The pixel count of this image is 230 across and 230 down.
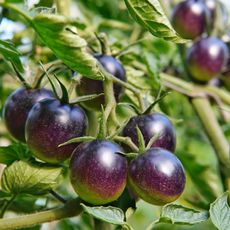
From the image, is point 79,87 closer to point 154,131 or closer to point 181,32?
point 154,131

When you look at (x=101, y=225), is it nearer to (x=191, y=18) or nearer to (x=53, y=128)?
(x=53, y=128)

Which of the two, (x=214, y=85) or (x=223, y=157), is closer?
(x=223, y=157)

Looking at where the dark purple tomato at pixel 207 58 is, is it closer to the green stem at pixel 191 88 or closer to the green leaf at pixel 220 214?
the green stem at pixel 191 88

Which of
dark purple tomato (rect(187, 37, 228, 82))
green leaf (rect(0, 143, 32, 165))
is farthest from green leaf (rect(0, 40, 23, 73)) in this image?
dark purple tomato (rect(187, 37, 228, 82))

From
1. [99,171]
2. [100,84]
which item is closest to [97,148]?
[99,171]

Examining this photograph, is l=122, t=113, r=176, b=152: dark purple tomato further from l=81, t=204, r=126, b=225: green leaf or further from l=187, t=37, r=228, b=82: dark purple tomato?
l=187, t=37, r=228, b=82: dark purple tomato

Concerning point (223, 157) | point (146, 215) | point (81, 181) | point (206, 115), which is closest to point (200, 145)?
point (146, 215)
